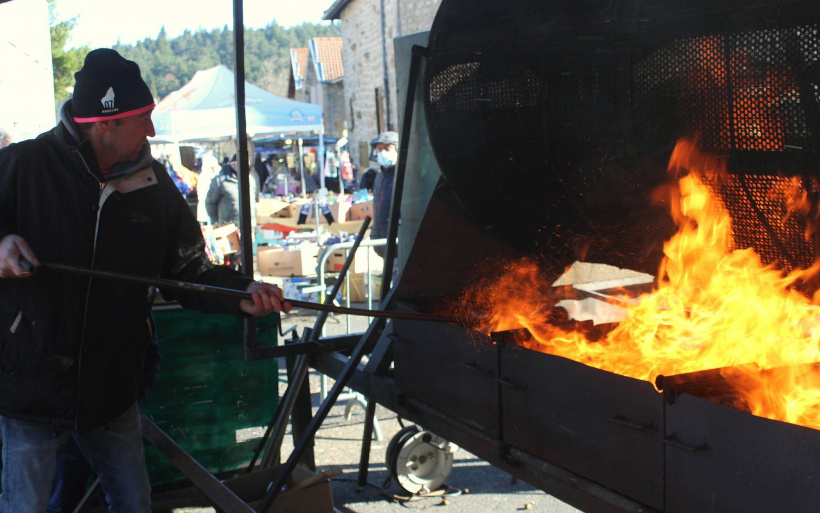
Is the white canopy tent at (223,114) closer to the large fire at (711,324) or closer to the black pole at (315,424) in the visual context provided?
the black pole at (315,424)

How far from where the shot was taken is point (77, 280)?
2.32 meters

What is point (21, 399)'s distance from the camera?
7.47ft

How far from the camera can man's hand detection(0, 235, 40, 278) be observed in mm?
2088

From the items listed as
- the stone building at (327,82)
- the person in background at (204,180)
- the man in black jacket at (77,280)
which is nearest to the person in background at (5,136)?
the man in black jacket at (77,280)

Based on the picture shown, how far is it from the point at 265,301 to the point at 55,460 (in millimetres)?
827

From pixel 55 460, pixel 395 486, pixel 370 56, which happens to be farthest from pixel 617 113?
pixel 370 56

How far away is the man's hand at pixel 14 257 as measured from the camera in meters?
2.09

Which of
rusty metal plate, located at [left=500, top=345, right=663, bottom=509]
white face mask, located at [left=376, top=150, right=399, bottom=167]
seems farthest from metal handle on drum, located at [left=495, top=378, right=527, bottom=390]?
white face mask, located at [left=376, top=150, right=399, bottom=167]

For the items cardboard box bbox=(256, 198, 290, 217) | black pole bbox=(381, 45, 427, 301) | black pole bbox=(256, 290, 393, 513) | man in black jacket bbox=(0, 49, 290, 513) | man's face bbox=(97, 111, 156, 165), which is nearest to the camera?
man in black jacket bbox=(0, 49, 290, 513)

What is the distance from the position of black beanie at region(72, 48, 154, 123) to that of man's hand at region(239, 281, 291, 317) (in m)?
0.67

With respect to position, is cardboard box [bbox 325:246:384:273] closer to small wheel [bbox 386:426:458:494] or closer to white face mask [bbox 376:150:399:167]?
white face mask [bbox 376:150:399:167]

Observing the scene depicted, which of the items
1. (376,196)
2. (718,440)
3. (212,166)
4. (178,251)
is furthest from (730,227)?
(212,166)

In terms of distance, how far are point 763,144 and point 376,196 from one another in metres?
5.83

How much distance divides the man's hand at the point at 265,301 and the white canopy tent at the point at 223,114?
10865 mm
